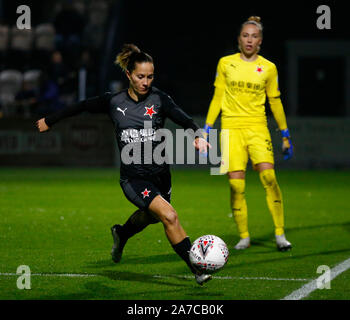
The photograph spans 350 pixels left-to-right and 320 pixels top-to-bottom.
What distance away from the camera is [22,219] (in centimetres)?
1212

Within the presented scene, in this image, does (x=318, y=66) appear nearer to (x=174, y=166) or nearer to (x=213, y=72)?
(x=213, y=72)

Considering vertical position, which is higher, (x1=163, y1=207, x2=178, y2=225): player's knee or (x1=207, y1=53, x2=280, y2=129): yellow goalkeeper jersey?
(x1=207, y1=53, x2=280, y2=129): yellow goalkeeper jersey

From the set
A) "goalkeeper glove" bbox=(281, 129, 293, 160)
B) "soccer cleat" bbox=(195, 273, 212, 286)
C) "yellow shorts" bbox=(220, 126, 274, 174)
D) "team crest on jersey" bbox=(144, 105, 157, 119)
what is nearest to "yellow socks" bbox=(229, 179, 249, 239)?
"yellow shorts" bbox=(220, 126, 274, 174)

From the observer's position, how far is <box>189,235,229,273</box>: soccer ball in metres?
7.05

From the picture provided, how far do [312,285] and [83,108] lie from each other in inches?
98.5

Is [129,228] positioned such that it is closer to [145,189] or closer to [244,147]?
[145,189]

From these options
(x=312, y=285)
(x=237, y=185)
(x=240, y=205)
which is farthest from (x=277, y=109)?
(x=312, y=285)

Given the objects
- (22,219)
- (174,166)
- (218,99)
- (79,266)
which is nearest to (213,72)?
(174,166)

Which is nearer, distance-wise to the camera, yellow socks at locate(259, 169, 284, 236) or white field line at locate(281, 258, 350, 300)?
white field line at locate(281, 258, 350, 300)

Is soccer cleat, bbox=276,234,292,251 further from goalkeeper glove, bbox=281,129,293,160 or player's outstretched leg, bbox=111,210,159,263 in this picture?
player's outstretched leg, bbox=111,210,159,263

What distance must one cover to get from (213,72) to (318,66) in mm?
3775

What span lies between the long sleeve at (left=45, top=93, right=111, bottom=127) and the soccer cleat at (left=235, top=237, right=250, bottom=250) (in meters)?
2.58

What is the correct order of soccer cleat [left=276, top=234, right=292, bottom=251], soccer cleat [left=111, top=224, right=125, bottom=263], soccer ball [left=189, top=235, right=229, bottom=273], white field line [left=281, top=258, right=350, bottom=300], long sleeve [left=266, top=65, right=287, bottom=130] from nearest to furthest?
white field line [left=281, top=258, right=350, bottom=300] < soccer ball [left=189, top=235, right=229, bottom=273] < soccer cleat [left=111, top=224, right=125, bottom=263] < soccer cleat [left=276, top=234, right=292, bottom=251] < long sleeve [left=266, top=65, right=287, bottom=130]

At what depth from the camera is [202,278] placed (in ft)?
23.3
